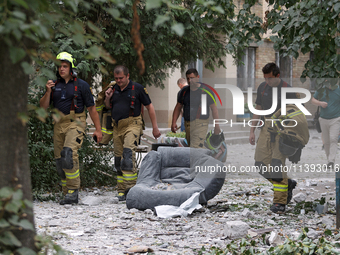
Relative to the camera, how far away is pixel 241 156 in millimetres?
13805

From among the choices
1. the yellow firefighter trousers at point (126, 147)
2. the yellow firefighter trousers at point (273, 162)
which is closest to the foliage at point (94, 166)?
the yellow firefighter trousers at point (126, 147)

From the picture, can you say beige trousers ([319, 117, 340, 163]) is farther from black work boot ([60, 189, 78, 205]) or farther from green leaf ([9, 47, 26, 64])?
green leaf ([9, 47, 26, 64])

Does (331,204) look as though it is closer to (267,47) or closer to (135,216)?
(135,216)

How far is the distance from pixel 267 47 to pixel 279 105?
54.8 ft

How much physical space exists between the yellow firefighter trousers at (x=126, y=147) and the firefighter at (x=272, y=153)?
1.94 m

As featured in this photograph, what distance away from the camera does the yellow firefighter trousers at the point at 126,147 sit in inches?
274

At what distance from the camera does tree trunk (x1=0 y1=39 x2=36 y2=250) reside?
1985 millimetres

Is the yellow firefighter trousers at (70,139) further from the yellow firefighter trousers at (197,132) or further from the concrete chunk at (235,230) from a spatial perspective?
the concrete chunk at (235,230)

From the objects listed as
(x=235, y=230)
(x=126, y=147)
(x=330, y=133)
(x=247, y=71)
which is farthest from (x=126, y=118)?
(x=247, y=71)

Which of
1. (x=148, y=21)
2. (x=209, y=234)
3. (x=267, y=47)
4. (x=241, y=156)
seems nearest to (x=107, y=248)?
(x=209, y=234)

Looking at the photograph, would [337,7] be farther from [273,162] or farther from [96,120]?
[96,120]

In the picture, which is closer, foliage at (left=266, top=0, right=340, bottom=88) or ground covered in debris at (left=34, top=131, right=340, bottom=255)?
ground covered in debris at (left=34, top=131, right=340, bottom=255)

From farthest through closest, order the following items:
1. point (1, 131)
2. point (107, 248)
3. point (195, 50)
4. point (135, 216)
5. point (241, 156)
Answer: point (241, 156)
point (195, 50)
point (135, 216)
point (107, 248)
point (1, 131)

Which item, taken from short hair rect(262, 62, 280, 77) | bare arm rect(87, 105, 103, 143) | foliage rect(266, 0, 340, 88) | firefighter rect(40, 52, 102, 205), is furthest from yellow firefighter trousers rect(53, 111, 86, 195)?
foliage rect(266, 0, 340, 88)
